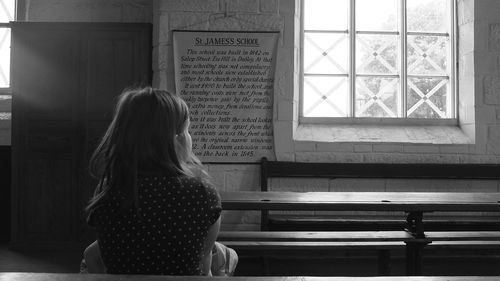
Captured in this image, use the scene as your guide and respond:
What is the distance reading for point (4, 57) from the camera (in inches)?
194

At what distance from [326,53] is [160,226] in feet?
12.1

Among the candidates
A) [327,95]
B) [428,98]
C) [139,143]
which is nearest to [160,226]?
[139,143]

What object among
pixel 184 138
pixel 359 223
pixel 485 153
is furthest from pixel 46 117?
pixel 485 153

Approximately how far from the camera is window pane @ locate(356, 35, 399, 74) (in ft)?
15.6

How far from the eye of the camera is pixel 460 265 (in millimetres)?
3934

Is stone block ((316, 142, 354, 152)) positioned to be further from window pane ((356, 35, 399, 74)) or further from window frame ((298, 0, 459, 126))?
window pane ((356, 35, 399, 74))

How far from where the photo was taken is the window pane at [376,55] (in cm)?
474

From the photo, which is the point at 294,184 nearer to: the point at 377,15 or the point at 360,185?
the point at 360,185

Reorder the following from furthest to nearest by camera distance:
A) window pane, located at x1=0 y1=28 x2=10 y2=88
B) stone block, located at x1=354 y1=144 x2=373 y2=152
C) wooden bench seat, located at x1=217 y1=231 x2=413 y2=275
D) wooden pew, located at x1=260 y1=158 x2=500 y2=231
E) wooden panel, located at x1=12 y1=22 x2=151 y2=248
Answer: window pane, located at x1=0 y1=28 x2=10 y2=88
stone block, located at x1=354 y1=144 x2=373 y2=152
wooden panel, located at x1=12 y1=22 x2=151 y2=248
wooden pew, located at x1=260 y1=158 x2=500 y2=231
wooden bench seat, located at x1=217 y1=231 x2=413 y2=275

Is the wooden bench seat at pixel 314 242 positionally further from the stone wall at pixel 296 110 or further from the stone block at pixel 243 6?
the stone block at pixel 243 6

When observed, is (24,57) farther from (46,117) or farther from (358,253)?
(358,253)

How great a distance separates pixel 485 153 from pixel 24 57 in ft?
12.5

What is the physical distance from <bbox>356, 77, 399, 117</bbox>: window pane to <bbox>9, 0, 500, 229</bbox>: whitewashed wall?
0.45 metres

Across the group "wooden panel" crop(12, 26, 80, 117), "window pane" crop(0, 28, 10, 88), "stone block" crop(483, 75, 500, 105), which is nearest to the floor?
"wooden panel" crop(12, 26, 80, 117)
